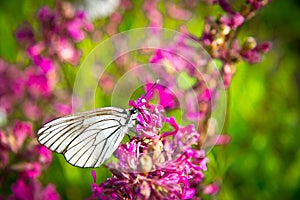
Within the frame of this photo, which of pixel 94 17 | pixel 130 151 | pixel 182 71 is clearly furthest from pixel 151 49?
pixel 130 151

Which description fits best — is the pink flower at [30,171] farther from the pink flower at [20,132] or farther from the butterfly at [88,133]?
the butterfly at [88,133]

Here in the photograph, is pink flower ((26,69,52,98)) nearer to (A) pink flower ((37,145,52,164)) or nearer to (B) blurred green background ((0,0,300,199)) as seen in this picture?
(B) blurred green background ((0,0,300,199))

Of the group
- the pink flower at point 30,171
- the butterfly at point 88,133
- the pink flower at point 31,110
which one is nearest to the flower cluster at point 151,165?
the butterfly at point 88,133

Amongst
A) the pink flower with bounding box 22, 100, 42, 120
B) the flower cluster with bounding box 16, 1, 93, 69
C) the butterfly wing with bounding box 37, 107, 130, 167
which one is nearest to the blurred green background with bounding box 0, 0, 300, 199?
the pink flower with bounding box 22, 100, 42, 120

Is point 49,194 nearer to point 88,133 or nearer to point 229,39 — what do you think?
point 88,133

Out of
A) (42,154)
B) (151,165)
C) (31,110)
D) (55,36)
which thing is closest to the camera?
(151,165)

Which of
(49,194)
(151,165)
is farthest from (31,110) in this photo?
(151,165)

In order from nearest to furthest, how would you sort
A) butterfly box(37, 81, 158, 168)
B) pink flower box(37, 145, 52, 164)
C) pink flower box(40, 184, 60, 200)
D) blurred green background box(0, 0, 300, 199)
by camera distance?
butterfly box(37, 81, 158, 168) → pink flower box(40, 184, 60, 200) → pink flower box(37, 145, 52, 164) → blurred green background box(0, 0, 300, 199)
